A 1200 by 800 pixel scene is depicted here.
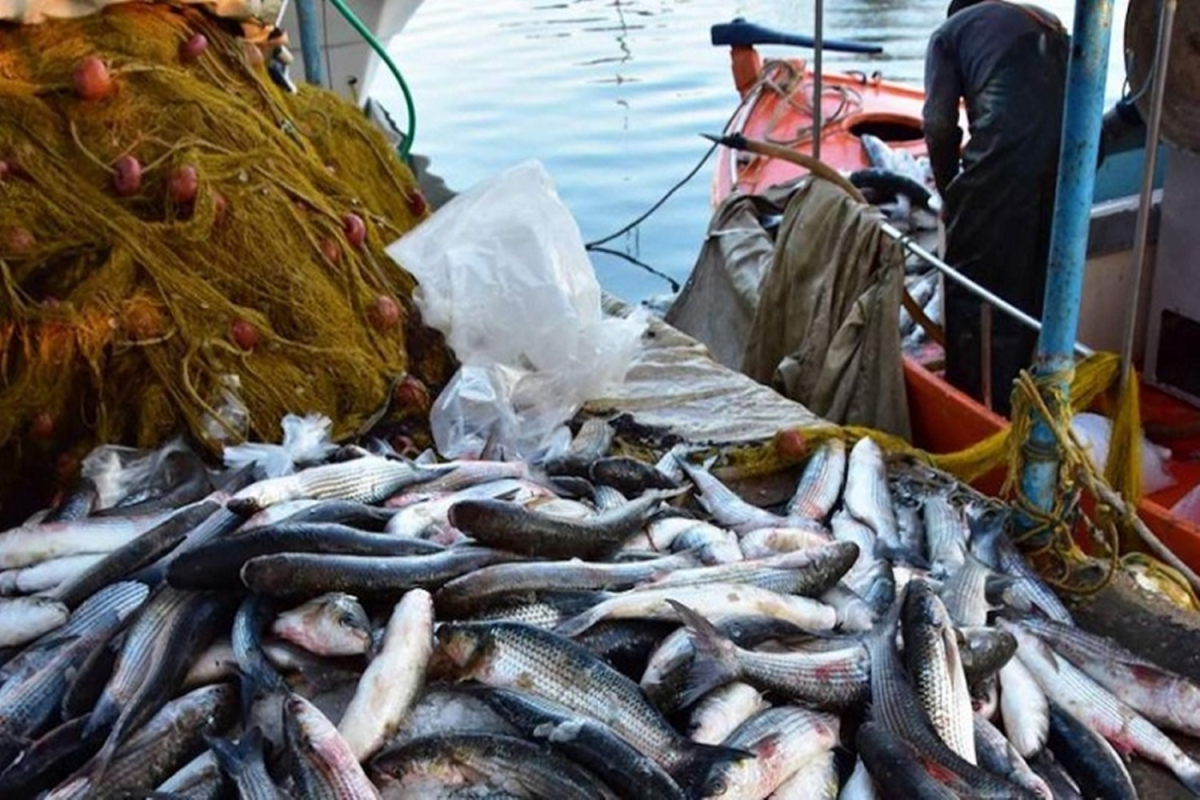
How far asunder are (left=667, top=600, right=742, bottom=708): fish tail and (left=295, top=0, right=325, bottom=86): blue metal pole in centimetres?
508

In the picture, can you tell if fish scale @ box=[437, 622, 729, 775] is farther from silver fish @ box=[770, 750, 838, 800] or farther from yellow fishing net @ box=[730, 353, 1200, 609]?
yellow fishing net @ box=[730, 353, 1200, 609]

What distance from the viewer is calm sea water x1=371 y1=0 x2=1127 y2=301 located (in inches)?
543

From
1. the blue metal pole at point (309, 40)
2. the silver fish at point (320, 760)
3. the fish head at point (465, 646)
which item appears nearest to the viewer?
the silver fish at point (320, 760)

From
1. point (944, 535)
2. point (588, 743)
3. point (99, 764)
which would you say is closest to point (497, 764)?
point (588, 743)

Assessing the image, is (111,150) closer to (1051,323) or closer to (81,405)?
(81,405)

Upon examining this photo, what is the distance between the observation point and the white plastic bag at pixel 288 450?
165 inches

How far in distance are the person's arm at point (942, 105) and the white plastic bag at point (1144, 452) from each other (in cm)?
170

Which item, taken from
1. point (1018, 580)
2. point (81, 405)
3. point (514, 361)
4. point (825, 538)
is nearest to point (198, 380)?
point (81, 405)

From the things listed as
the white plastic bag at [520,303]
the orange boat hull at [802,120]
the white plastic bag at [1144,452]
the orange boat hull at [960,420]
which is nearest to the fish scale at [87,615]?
the white plastic bag at [520,303]

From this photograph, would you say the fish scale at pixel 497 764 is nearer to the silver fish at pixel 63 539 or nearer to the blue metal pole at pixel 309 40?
the silver fish at pixel 63 539

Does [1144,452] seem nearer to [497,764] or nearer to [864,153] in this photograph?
[497,764]

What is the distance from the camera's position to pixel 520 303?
5.21 m

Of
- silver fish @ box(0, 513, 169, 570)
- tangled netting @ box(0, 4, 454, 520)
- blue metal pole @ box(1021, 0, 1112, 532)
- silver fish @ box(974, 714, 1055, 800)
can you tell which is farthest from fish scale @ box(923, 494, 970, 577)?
silver fish @ box(0, 513, 169, 570)

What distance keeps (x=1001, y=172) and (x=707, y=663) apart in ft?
12.1
